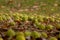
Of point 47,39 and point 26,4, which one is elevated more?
point 47,39

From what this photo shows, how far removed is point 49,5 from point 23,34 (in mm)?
8550

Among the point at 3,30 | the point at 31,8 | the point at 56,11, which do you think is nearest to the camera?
the point at 3,30

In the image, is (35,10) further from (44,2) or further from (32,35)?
(32,35)

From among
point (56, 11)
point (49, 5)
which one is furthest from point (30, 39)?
point (49, 5)

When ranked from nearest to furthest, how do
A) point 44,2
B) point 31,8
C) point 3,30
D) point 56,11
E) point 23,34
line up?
point 23,34
point 3,30
point 56,11
point 31,8
point 44,2

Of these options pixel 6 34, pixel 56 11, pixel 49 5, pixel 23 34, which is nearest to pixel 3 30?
pixel 6 34

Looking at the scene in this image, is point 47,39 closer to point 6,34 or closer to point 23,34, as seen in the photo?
point 23,34

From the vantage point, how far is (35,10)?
32.7 ft

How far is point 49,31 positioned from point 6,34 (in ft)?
1.90

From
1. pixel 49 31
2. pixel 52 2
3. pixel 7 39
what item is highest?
pixel 7 39

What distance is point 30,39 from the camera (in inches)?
81.5

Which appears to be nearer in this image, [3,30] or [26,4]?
[3,30]

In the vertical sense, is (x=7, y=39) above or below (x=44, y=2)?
above

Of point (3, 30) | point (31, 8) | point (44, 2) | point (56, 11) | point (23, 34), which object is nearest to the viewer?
point (23, 34)
